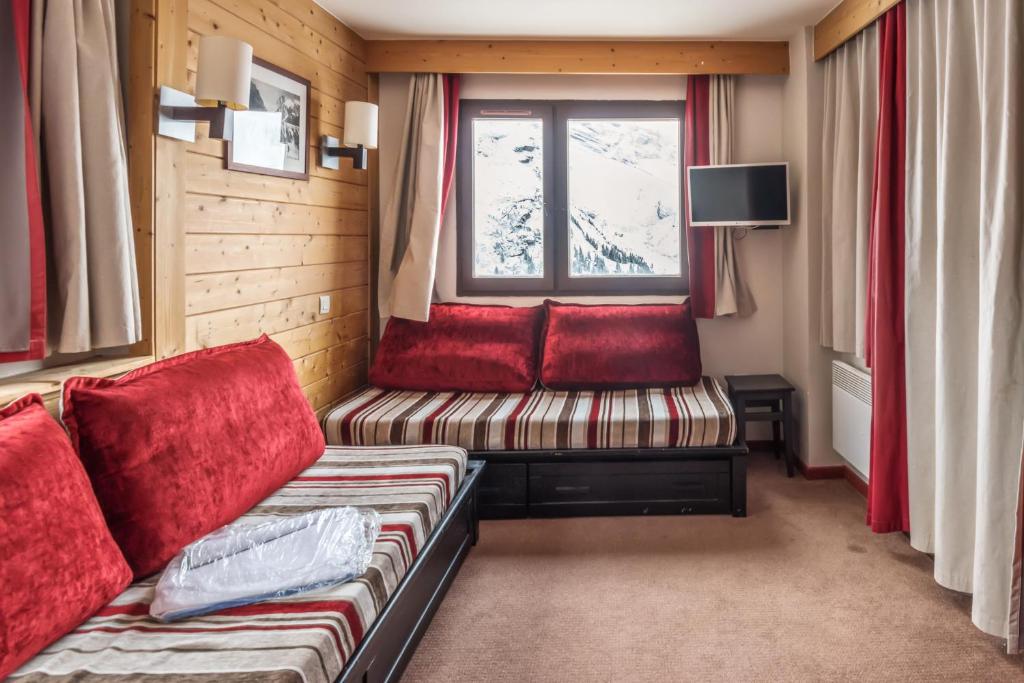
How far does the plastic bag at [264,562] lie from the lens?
157 centimetres

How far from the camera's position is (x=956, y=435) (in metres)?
2.30

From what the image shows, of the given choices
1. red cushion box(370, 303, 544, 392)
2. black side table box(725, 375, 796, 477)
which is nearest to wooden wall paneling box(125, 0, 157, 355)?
red cushion box(370, 303, 544, 392)

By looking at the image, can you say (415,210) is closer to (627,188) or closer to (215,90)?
(627,188)

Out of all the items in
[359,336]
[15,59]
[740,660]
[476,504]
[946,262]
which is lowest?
[740,660]

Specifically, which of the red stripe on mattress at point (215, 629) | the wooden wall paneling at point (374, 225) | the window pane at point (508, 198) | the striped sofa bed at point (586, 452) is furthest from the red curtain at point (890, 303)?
the wooden wall paneling at point (374, 225)

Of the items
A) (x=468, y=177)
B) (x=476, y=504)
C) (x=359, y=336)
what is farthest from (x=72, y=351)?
(x=468, y=177)

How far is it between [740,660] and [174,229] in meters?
2.29

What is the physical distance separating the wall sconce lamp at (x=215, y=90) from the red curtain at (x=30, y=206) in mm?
457

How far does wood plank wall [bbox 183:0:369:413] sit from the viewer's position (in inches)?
100

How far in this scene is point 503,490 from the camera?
321 cm

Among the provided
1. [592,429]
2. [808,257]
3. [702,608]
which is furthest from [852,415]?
→ [702,608]

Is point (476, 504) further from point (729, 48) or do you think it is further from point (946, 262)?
point (729, 48)

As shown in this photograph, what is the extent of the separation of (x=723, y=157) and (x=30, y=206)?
11.1 ft

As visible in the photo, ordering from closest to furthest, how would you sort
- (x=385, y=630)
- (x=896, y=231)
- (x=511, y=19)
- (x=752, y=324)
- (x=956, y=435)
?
(x=385, y=630) → (x=956, y=435) → (x=896, y=231) → (x=511, y=19) → (x=752, y=324)
